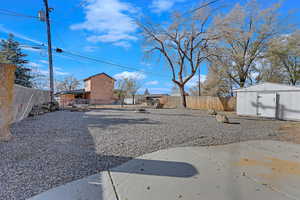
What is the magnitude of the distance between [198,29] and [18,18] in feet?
47.8

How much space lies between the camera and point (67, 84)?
3528 centimetres

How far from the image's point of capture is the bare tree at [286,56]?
12.9 metres

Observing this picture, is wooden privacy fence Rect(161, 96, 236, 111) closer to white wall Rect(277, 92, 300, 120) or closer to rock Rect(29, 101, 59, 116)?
white wall Rect(277, 92, 300, 120)

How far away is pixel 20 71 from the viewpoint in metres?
14.5

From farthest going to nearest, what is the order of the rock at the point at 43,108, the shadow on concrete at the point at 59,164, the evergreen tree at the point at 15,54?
the evergreen tree at the point at 15,54 → the rock at the point at 43,108 → the shadow on concrete at the point at 59,164

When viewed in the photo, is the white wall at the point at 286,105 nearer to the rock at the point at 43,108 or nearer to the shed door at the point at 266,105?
the shed door at the point at 266,105

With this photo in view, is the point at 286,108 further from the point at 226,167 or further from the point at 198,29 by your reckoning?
the point at 198,29

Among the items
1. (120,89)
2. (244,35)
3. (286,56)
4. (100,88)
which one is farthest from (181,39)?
(120,89)

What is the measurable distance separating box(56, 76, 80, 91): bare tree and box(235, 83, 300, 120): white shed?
35.0 metres

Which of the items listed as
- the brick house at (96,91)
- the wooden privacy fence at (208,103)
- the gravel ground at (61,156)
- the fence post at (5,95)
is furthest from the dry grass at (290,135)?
the brick house at (96,91)

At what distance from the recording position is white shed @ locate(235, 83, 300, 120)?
25.9 ft

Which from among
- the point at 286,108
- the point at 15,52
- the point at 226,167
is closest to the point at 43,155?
the point at 226,167

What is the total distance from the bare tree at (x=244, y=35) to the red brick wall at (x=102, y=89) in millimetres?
A: 20330

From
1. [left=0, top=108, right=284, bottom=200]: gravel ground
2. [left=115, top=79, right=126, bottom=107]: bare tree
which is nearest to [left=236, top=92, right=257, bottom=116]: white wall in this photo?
[left=0, top=108, right=284, bottom=200]: gravel ground
